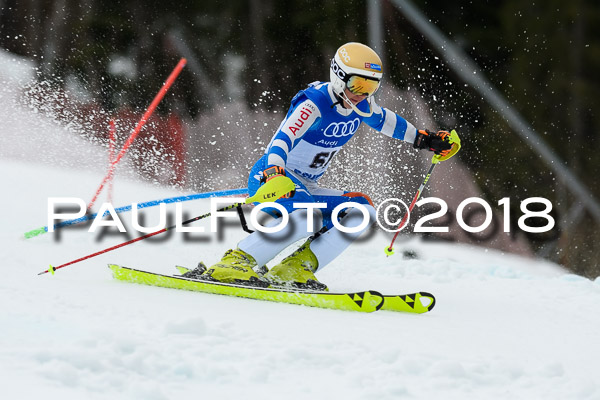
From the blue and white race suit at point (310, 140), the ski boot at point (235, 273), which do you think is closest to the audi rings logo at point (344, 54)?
the blue and white race suit at point (310, 140)

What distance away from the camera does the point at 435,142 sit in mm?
4258

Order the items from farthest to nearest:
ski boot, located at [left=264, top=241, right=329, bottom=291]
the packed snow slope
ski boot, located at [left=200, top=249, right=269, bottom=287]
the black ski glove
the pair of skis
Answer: the black ski glove < ski boot, located at [left=264, top=241, right=329, bottom=291] < ski boot, located at [left=200, top=249, right=269, bottom=287] < the pair of skis < the packed snow slope

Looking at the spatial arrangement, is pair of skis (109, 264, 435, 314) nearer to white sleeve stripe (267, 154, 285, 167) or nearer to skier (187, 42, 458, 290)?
skier (187, 42, 458, 290)

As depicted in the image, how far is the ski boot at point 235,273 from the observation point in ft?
12.0

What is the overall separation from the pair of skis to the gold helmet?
108cm

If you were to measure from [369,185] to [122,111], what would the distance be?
17.4 ft

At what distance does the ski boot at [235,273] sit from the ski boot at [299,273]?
0.34 feet

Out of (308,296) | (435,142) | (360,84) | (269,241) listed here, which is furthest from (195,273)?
(435,142)

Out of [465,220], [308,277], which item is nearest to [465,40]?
[465,220]

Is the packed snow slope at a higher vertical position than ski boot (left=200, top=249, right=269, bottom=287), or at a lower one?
lower

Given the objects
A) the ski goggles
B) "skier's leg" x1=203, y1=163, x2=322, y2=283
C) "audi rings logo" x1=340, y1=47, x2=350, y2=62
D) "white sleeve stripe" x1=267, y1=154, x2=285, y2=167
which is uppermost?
"audi rings logo" x1=340, y1=47, x2=350, y2=62

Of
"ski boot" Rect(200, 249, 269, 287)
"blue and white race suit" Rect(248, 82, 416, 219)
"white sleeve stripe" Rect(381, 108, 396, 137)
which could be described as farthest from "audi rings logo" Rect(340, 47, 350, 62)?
"ski boot" Rect(200, 249, 269, 287)

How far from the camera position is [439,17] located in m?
11.7

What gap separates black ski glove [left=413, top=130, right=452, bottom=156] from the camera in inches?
167
